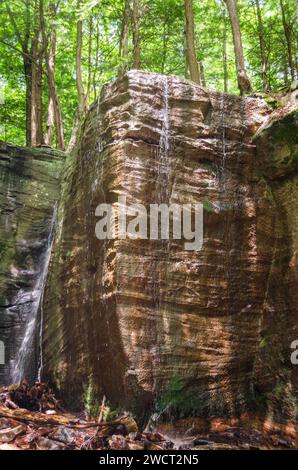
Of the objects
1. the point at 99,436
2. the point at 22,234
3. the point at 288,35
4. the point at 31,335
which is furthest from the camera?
the point at 288,35

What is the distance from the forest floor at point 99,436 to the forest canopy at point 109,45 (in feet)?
20.3

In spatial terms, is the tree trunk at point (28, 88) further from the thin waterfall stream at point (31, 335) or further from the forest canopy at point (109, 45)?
the thin waterfall stream at point (31, 335)

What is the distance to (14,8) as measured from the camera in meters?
11.4

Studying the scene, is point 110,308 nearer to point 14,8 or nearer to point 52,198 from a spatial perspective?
point 52,198

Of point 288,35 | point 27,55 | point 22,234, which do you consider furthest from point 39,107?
point 288,35

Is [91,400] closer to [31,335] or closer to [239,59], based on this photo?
[31,335]

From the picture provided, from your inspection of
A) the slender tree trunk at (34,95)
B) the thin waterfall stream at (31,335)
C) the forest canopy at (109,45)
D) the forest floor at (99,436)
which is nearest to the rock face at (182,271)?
the forest floor at (99,436)

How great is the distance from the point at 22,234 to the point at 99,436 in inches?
175

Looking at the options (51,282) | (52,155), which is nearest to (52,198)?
(52,155)

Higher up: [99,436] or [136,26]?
[136,26]

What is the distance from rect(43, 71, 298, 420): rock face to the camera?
548 centimetres

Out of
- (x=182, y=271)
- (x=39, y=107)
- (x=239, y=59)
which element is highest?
(x=39, y=107)

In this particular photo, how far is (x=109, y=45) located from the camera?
50.7ft

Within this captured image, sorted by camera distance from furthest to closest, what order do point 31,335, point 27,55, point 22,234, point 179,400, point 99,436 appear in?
point 27,55 < point 22,234 < point 31,335 < point 179,400 < point 99,436
